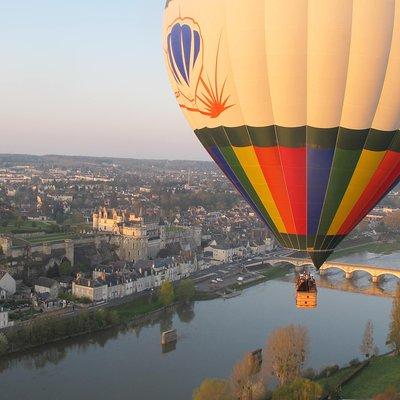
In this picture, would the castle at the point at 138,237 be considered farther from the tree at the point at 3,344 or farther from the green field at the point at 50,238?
the tree at the point at 3,344

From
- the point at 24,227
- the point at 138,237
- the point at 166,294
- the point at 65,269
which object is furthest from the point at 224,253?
the point at 24,227

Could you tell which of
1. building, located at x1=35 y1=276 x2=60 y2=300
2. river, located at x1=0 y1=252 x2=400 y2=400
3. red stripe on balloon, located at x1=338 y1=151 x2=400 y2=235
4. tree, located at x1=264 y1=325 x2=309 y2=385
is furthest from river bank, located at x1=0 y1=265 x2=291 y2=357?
red stripe on balloon, located at x1=338 y1=151 x2=400 y2=235

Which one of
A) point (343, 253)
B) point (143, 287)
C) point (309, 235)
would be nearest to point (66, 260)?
point (143, 287)

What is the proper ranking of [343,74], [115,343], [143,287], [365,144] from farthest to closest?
[143,287]
[115,343]
[365,144]
[343,74]

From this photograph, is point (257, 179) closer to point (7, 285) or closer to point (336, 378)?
point (336, 378)

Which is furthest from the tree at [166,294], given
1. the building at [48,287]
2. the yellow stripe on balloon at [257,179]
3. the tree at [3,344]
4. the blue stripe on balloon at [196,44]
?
the blue stripe on balloon at [196,44]

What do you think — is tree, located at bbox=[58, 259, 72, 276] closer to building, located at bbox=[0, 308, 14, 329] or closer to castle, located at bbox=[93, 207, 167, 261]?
castle, located at bbox=[93, 207, 167, 261]

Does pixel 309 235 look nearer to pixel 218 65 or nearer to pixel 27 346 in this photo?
pixel 218 65
